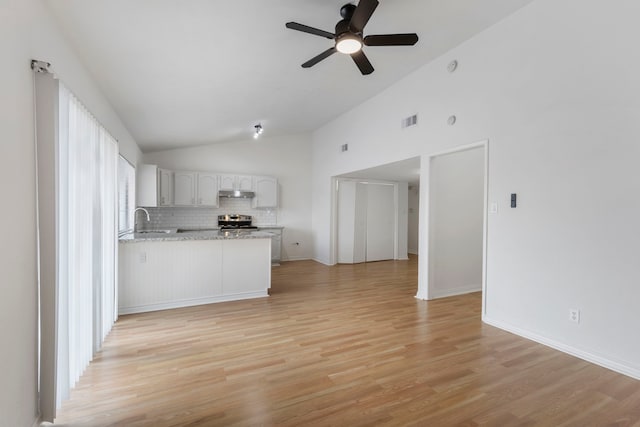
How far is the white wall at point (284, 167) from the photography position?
7.11 meters

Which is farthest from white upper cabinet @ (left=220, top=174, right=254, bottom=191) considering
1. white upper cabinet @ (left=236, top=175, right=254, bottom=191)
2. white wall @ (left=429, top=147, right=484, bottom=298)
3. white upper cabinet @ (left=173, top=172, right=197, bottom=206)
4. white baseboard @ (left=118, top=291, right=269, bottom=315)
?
white wall @ (left=429, top=147, right=484, bottom=298)

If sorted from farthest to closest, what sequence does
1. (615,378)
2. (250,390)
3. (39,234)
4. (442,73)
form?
(442,73) < (615,378) < (250,390) < (39,234)

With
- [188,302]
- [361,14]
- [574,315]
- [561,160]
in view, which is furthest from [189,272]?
[561,160]

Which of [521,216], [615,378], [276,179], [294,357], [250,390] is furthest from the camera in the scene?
[276,179]

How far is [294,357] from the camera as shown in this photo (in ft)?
Answer: 8.51

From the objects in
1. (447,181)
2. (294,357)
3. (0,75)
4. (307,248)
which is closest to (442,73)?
(447,181)

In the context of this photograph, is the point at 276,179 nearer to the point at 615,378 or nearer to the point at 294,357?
the point at 294,357

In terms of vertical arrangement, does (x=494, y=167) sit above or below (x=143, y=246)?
above

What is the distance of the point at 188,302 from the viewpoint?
3.97m

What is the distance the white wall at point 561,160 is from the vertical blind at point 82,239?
399 centimetres

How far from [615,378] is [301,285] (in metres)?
3.89

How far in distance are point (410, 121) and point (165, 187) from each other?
516cm

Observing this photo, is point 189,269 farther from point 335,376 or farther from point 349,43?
point 349,43

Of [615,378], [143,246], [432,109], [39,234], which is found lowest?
[615,378]
